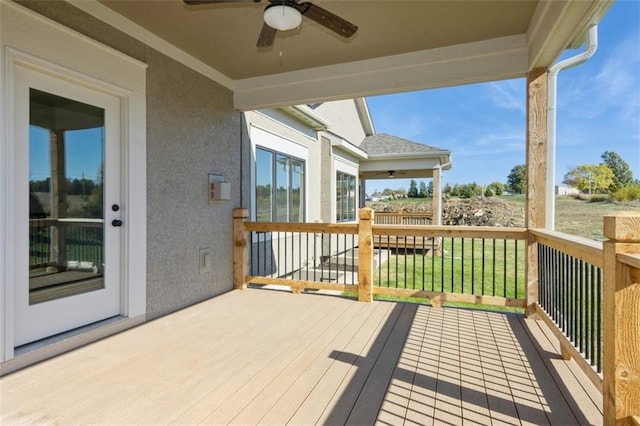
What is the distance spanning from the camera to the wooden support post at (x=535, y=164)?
3406mm

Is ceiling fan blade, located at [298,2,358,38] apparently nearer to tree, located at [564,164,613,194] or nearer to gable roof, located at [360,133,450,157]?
tree, located at [564,164,613,194]

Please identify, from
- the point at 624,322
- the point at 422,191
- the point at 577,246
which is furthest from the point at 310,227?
the point at 422,191

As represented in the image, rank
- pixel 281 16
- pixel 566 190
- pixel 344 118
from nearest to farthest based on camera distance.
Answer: pixel 281 16 < pixel 566 190 < pixel 344 118

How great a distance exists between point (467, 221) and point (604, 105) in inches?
509

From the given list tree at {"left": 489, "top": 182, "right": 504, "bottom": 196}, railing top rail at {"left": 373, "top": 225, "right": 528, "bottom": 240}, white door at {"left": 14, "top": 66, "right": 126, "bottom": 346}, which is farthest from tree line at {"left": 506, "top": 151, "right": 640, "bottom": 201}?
tree at {"left": 489, "top": 182, "right": 504, "bottom": 196}

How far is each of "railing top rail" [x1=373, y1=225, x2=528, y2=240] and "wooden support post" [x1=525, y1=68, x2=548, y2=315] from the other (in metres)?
0.16

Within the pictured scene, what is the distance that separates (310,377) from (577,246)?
192 cm

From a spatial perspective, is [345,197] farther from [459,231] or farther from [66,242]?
[66,242]

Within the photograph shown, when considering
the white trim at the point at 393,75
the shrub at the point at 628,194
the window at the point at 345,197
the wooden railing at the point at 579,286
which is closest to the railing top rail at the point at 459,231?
the wooden railing at the point at 579,286

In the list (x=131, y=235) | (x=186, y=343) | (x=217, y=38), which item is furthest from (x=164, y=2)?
(x=186, y=343)

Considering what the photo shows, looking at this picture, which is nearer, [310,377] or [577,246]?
[577,246]

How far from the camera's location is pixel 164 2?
2824 mm

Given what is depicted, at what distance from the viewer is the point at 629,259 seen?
147 centimetres

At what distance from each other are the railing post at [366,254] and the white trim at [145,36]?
8.26 ft
